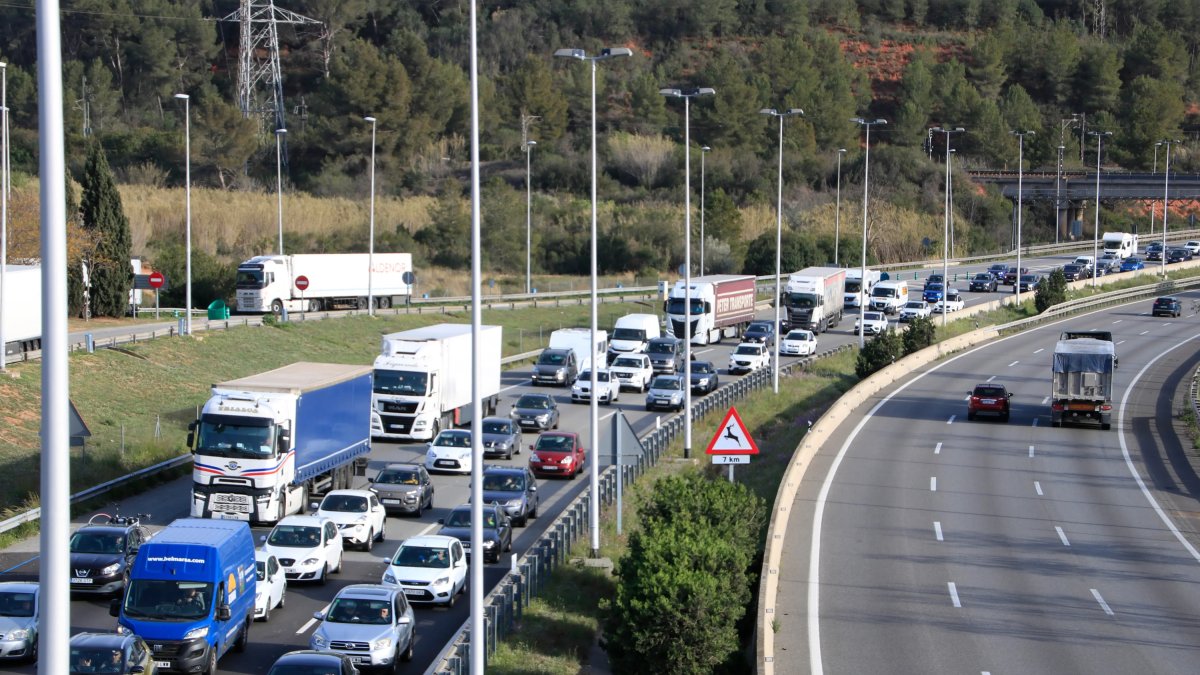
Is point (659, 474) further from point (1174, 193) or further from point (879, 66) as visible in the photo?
point (879, 66)

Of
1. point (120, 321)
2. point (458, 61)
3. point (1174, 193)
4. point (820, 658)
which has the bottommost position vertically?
point (820, 658)

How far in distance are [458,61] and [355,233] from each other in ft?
166

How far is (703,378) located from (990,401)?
33.7 ft

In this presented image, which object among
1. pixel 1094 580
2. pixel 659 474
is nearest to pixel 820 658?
pixel 1094 580

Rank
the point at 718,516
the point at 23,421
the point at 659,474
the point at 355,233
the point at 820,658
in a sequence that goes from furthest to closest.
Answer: the point at 355,233
the point at 23,421
the point at 659,474
the point at 718,516
the point at 820,658

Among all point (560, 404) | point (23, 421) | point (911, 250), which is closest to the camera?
point (23, 421)

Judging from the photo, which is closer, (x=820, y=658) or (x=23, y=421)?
(x=820, y=658)

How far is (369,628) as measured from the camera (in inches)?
797

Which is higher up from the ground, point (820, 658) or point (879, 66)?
point (879, 66)

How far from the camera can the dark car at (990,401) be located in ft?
149

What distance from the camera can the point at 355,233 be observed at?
315ft

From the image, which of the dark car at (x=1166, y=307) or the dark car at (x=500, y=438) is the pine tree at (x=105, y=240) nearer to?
the dark car at (x=500, y=438)

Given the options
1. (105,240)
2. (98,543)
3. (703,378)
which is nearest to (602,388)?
(703,378)

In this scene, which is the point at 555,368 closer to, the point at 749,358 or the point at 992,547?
the point at 749,358
